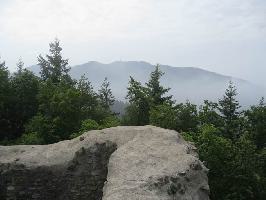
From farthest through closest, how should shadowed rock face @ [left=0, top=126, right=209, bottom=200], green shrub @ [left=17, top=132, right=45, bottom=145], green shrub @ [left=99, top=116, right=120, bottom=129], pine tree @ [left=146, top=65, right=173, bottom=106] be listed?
pine tree @ [left=146, top=65, right=173, bottom=106]
green shrub @ [left=99, top=116, right=120, bottom=129]
green shrub @ [left=17, top=132, right=45, bottom=145]
shadowed rock face @ [left=0, top=126, right=209, bottom=200]

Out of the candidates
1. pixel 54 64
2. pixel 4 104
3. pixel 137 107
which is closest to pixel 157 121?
pixel 137 107

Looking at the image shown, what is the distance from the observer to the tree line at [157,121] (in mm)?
24109

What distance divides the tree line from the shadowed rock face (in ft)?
25.6

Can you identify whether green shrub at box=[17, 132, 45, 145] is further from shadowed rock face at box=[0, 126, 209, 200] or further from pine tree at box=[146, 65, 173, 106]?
pine tree at box=[146, 65, 173, 106]

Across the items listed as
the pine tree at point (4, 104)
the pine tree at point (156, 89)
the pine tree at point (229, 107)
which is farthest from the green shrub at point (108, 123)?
the pine tree at point (229, 107)

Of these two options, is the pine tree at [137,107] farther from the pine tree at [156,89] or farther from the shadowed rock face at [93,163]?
the shadowed rock face at [93,163]

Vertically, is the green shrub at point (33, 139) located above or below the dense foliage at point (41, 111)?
below

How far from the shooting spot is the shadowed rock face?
12602 mm

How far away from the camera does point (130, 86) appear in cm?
3475

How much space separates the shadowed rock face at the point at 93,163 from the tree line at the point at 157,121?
7793 millimetres

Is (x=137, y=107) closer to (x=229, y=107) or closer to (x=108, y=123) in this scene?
(x=108, y=123)

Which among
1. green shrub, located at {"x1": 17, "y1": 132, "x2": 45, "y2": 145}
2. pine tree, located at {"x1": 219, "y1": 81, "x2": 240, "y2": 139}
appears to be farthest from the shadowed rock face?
pine tree, located at {"x1": 219, "y1": 81, "x2": 240, "y2": 139}

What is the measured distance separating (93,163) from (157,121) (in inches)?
518

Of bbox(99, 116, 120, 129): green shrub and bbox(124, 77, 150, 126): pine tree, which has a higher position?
bbox(124, 77, 150, 126): pine tree
